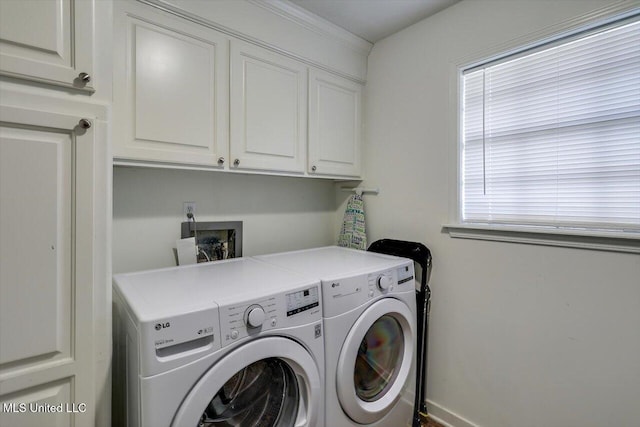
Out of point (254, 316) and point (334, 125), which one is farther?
point (334, 125)

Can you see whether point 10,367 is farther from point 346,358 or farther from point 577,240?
point 577,240

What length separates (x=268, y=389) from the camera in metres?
1.20

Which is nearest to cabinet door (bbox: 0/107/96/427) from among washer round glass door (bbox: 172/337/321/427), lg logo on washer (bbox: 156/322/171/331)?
lg logo on washer (bbox: 156/322/171/331)

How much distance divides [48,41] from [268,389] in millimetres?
1349

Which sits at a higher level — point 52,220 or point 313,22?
point 313,22

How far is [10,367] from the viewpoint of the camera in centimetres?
80

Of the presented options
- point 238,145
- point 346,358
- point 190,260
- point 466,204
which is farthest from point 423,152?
point 190,260

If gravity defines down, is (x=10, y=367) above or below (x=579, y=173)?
below

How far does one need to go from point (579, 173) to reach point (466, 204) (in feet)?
1.74

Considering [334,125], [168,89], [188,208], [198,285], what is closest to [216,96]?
[168,89]

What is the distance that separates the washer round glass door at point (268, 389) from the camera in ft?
3.37

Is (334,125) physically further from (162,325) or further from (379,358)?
(162,325)

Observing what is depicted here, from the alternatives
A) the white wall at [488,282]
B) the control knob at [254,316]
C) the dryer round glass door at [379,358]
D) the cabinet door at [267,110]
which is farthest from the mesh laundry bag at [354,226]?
the control knob at [254,316]

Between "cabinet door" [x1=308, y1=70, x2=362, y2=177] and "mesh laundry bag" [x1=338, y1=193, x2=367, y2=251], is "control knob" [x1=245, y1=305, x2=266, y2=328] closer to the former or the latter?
"cabinet door" [x1=308, y1=70, x2=362, y2=177]
